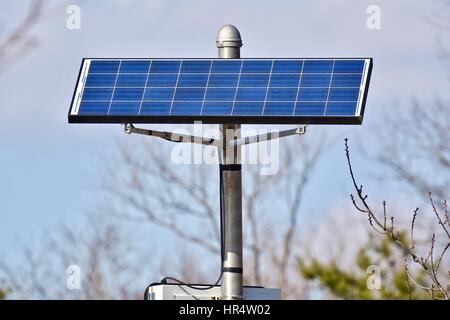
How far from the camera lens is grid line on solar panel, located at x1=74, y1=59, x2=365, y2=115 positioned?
43.5ft

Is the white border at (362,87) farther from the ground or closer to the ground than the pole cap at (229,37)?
closer to the ground

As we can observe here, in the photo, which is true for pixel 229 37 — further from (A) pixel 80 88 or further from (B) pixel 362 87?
(A) pixel 80 88

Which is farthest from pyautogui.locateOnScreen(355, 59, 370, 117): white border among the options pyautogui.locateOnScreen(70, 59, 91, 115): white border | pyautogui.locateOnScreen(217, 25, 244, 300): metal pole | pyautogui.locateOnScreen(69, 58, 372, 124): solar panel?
pyautogui.locateOnScreen(70, 59, 91, 115): white border

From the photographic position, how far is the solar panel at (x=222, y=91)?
1308 centimetres

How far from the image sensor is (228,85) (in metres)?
13.5

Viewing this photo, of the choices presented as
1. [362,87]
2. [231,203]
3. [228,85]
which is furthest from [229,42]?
[231,203]

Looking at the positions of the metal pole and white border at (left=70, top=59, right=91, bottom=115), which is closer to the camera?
the metal pole

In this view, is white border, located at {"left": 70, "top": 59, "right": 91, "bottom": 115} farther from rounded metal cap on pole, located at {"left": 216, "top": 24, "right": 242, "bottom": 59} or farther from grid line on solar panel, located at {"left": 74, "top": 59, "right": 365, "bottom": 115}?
rounded metal cap on pole, located at {"left": 216, "top": 24, "right": 242, "bottom": 59}

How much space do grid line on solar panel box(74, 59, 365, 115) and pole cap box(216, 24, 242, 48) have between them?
0.76 ft

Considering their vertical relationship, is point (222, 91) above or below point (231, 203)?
above

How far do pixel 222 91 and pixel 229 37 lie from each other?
0.51 metres

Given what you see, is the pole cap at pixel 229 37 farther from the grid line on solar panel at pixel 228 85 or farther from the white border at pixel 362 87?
the white border at pixel 362 87

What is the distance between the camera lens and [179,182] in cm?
3975

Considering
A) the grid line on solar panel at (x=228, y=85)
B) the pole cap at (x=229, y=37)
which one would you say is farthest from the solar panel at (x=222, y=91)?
the pole cap at (x=229, y=37)
